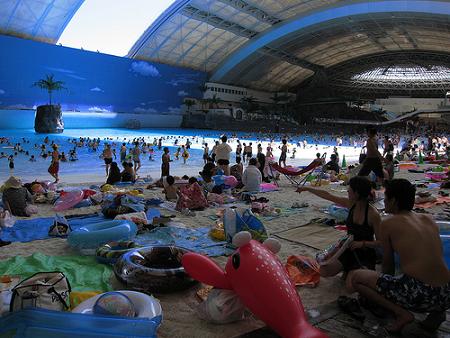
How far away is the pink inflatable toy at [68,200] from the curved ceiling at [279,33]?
25.6 meters

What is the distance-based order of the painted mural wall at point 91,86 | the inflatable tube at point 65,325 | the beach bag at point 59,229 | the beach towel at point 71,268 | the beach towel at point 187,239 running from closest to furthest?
the inflatable tube at point 65,325 → the beach towel at point 71,268 → the beach towel at point 187,239 → the beach bag at point 59,229 → the painted mural wall at point 91,86

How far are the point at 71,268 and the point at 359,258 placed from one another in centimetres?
292

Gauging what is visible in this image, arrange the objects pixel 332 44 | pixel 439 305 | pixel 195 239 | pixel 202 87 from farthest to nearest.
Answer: pixel 202 87, pixel 332 44, pixel 195 239, pixel 439 305

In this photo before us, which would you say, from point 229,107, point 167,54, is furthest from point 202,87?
point 167,54

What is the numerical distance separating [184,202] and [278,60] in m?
40.2

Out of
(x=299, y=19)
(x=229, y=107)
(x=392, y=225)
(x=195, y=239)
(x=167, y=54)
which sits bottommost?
(x=195, y=239)

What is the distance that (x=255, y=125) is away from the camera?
45.2 metres

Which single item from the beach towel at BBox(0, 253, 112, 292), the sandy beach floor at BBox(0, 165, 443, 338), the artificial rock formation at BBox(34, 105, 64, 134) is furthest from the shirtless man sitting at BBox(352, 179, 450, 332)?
the artificial rock formation at BBox(34, 105, 64, 134)

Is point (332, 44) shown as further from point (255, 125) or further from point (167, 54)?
point (167, 54)

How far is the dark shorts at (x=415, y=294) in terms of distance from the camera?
9.04ft

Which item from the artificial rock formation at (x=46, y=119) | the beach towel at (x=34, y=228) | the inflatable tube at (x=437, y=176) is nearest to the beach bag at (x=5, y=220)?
the beach towel at (x=34, y=228)

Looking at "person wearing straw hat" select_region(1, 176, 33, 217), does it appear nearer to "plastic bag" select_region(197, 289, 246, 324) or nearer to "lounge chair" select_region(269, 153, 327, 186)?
"plastic bag" select_region(197, 289, 246, 324)

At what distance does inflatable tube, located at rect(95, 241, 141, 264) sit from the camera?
14.8ft

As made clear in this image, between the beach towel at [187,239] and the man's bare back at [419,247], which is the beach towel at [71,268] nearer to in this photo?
the beach towel at [187,239]
